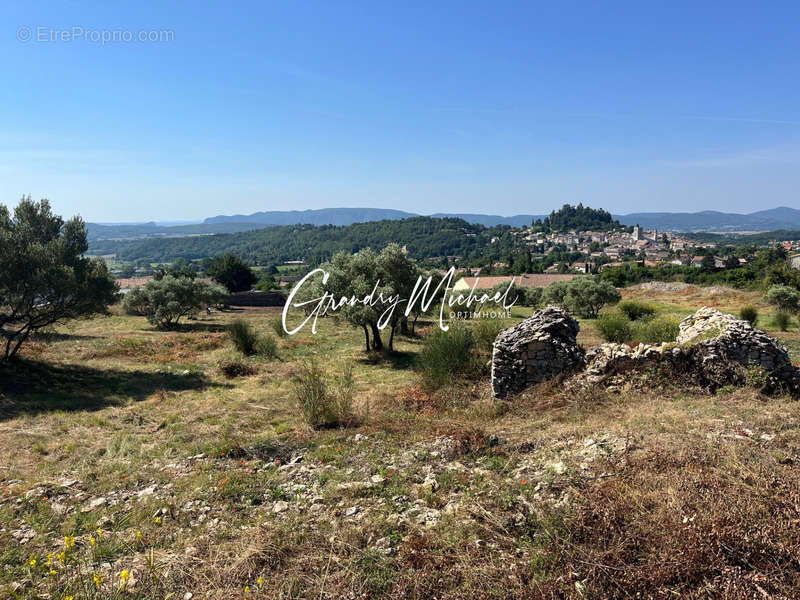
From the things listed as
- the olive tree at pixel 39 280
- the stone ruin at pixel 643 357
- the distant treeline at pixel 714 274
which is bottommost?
the distant treeline at pixel 714 274

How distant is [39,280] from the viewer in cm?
1473

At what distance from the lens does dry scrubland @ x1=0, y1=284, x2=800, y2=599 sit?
4258 mm

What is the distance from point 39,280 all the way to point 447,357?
14.4m

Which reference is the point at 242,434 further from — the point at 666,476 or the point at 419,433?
the point at 666,476

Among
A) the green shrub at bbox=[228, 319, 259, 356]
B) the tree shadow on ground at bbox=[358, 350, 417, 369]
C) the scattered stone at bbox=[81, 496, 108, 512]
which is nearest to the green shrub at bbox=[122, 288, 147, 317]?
the green shrub at bbox=[228, 319, 259, 356]

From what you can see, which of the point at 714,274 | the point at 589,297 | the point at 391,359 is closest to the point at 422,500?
the point at 391,359

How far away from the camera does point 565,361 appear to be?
35.4 feet

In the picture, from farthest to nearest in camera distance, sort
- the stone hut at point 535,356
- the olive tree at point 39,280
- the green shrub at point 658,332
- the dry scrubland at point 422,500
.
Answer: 1. the green shrub at point 658,332
2. the olive tree at point 39,280
3. the stone hut at point 535,356
4. the dry scrubland at point 422,500

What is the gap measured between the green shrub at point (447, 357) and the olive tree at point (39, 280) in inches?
529

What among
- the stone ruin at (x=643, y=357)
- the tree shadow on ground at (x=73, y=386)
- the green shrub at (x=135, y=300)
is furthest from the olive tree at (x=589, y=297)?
the green shrub at (x=135, y=300)

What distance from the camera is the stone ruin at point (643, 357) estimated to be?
9.43m

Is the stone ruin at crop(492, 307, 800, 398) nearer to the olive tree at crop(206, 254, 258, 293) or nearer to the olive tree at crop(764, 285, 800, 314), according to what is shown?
the olive tree at crop(764, 285, 800, 314)

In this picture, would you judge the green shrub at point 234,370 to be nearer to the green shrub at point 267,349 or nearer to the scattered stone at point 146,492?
the green shrub at point 267,349

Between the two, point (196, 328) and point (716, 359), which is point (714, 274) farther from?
point (196, 328)
